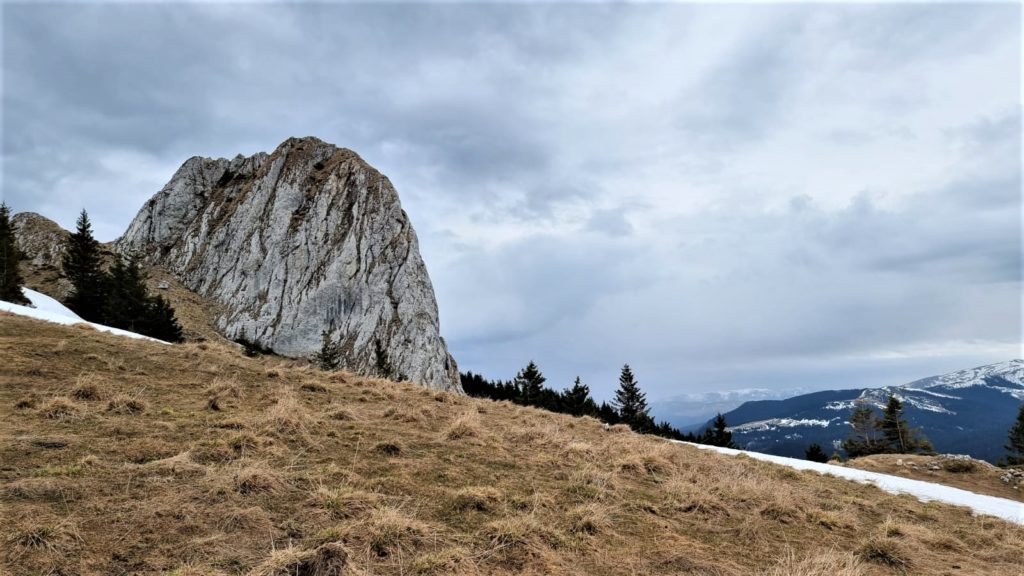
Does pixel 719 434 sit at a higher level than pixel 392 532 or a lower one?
lower

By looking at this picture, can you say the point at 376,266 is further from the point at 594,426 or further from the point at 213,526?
the point at 213,526

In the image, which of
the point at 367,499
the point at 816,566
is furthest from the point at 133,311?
the point at 816,566

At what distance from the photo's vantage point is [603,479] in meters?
8.84

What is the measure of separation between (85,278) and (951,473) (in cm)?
7650

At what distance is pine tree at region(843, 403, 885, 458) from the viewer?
51406mm

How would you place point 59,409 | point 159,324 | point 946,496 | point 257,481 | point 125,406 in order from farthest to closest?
point 159,324 → point 946,496 → point 125,406 → point 59,409 → point 257,481

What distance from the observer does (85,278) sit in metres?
53.1

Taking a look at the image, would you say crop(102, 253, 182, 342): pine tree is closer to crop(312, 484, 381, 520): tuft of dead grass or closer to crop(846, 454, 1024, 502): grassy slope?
crop(312, 484, 381, 520): tuft of dead grass

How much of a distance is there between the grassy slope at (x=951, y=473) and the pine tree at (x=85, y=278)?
59909 mm

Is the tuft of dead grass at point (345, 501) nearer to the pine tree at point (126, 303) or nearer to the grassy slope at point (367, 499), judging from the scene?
the grassy slope at point (367, 499)

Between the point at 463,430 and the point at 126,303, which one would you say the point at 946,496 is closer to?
the point at 463,430

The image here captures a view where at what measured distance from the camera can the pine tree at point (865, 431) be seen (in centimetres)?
5141

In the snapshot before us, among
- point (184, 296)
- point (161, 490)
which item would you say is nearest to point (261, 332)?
point (184, 296)

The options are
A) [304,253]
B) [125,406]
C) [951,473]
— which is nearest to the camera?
[125,406]
